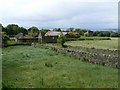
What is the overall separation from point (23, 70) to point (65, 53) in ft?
38.8

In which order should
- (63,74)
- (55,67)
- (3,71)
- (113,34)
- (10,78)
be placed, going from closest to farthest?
(10,78)
(63,74)
(3,71)
(55,67)
(113,34)

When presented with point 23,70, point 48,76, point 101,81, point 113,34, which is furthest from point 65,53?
point 113,34

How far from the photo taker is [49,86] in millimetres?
14133

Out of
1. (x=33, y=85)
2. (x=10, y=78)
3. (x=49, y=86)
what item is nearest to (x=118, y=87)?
(x=49, y=86)

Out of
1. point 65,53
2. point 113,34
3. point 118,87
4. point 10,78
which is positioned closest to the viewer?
point 118,87

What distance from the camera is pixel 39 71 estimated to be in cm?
1909

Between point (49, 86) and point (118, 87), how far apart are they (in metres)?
3.91

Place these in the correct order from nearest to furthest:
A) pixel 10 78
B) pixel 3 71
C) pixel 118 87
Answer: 1. pixel 118 87
2. pixel 10 78
3. pixel 3 71

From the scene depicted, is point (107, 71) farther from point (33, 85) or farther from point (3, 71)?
point (3, 71)

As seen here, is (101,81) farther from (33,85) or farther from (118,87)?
(33,85)

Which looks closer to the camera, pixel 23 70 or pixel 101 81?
pixel 101 81

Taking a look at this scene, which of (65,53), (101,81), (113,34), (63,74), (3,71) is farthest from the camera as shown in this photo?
(113,34)

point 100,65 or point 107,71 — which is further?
point 100,65

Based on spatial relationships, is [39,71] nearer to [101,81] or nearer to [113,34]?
[101,81]
